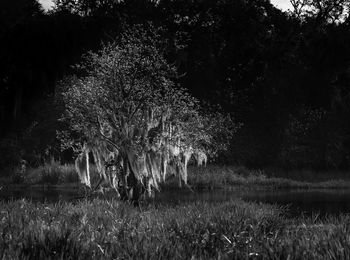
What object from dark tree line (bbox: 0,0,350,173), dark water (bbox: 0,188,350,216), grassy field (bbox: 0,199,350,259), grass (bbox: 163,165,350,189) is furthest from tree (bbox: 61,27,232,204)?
dark tree line (bbox: 0,0,350,173)

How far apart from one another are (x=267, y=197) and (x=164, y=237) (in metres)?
24.8

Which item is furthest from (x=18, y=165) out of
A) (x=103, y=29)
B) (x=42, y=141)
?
(x=103, y=29)

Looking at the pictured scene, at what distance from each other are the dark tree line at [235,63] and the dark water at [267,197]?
12.1 m

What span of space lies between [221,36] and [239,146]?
34.8 feet

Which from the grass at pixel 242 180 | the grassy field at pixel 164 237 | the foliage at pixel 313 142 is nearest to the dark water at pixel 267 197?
the grass at pixel 242 180

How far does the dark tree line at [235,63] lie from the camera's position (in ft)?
172

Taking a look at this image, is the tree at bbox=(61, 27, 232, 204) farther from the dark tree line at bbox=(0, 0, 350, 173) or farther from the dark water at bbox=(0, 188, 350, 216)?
the dark tree line at bbox=(0, 0, 350, 173)

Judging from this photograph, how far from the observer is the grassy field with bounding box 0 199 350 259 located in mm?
10398

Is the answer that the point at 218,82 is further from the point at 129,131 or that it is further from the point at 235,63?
the point at 129,131

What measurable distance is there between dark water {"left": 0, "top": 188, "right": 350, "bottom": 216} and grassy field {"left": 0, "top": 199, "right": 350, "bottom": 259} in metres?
9.80

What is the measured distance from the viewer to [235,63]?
55.8 metres

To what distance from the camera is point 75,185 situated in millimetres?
43188

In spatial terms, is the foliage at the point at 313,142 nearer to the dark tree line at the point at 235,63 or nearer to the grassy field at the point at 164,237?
the dark tree line at the point at 235,63


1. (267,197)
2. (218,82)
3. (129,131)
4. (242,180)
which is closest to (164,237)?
(129,131)
